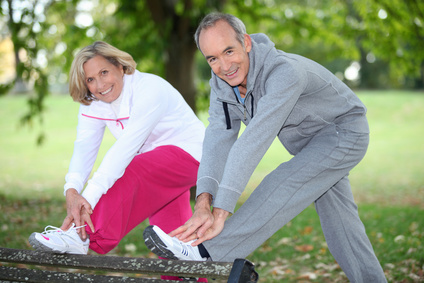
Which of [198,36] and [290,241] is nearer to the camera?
[198,36]

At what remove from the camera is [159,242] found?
2402 millimetres

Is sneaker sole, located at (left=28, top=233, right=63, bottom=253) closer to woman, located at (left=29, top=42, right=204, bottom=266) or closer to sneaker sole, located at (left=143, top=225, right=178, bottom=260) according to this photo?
woman, located at (left=29, top=42, right=204, bottom=266)

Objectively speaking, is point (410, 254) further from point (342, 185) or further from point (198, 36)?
point (198, 36)

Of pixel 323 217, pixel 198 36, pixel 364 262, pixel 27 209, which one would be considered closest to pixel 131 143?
pixel 198 36

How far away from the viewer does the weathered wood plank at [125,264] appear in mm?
2297

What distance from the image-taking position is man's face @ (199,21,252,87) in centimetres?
275

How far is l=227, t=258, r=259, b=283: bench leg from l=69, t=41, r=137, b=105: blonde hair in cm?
171

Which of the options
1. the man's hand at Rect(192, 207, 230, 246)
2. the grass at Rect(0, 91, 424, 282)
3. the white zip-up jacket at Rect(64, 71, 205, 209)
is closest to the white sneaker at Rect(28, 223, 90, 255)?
the white zip-up jacket at Rect(64, 71, 205, 209)

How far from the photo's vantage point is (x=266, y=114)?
2.54m

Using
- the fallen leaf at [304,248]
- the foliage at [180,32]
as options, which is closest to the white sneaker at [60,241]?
the fallen leaf at [304,248]

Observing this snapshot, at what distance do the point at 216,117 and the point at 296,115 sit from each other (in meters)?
0.53

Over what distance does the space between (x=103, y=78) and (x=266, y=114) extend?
4.24 ft

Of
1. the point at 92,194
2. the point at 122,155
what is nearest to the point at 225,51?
the point at 122,155

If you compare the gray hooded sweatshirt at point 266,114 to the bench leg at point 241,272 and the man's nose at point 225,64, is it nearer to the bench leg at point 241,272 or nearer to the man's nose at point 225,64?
the man's nose at point 225,64
